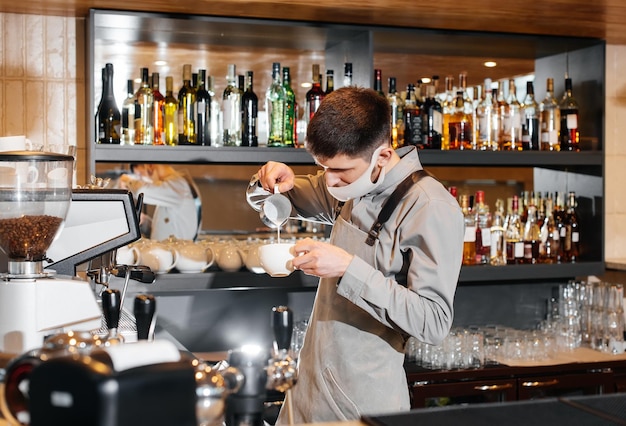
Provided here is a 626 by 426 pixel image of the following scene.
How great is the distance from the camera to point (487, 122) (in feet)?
11.8

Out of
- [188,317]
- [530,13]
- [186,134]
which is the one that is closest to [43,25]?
[186,134]

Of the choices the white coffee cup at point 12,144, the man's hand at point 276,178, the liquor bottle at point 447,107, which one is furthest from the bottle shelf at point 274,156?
the white coffee cup at point 12,144

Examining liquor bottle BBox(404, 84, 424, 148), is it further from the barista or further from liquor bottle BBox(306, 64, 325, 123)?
the barista

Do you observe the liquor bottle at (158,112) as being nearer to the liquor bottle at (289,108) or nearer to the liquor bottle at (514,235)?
the liquor bottle at (289,108)

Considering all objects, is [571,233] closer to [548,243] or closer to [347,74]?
[548,243]

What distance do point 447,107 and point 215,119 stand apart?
1.02 meters

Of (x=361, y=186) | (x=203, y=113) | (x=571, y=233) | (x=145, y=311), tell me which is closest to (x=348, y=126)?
(x=361, y=186)

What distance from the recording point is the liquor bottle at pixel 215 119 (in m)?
3.27

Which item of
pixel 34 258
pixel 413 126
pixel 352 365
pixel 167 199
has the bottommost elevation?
pixel 352 365

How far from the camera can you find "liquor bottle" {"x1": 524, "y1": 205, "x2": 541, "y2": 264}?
3672 mm

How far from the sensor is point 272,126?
336cm

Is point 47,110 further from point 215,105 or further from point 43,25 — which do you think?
point 215,105

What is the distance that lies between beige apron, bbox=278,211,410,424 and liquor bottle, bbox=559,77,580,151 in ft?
5.99

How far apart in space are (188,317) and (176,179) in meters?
0.58
